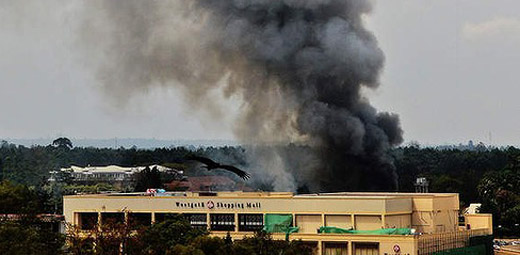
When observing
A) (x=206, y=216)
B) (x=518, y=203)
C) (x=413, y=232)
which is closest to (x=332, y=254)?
(x=413, y=232)

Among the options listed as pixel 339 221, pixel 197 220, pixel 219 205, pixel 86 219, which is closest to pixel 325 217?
pixel 339 221

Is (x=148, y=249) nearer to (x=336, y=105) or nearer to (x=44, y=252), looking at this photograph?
(x=44, y=252)

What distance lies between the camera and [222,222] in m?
89.1

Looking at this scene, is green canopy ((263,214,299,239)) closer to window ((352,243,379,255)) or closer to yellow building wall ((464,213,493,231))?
window ((352,243,379,255))

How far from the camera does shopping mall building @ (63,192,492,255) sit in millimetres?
81062

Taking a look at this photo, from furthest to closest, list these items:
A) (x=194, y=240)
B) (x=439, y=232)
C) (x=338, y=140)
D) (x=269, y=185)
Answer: (x=269, y=185), (x=338, y=140), (x=439, y=232), (x=194, y=240)

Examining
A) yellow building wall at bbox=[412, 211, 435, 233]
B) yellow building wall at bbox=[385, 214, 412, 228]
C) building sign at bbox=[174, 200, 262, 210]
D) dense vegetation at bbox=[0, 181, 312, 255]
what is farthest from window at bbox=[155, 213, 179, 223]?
yellow building wall at bbox=[412, 211, 435, 233]

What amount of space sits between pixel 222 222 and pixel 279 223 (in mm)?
5212

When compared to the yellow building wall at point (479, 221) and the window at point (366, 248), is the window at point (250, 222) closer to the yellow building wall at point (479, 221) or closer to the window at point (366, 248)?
the window at point (366, 248)

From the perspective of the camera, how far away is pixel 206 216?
89500mm

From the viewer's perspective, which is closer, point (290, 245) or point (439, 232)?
point (290, 245)

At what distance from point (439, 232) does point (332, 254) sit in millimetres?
9013

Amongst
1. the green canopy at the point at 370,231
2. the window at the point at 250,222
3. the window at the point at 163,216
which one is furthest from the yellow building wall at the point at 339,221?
the window at the point at 163,216

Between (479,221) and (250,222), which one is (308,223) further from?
(479,221)
